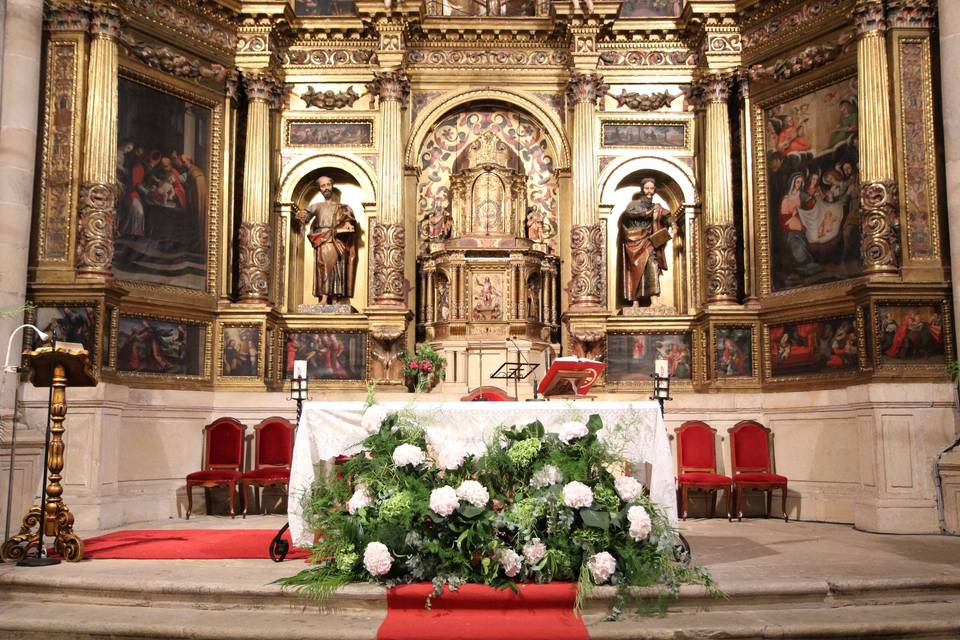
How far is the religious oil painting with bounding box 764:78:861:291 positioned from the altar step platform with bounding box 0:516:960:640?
210 inches

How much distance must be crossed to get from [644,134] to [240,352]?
6872mm

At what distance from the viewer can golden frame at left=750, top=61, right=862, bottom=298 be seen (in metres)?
11.8

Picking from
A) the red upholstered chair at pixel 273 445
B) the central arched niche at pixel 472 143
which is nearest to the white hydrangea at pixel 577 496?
the red upholstered chair at pixel 273 445

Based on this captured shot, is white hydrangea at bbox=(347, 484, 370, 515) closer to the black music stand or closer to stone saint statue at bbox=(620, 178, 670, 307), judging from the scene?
the black music stand

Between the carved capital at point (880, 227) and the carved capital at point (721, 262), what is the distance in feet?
7.08

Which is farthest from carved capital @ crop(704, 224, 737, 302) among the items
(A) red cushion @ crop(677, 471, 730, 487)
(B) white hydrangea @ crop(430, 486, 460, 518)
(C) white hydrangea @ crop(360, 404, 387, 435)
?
(B) white hydrangea @ crop(430, 486, 460, 518)

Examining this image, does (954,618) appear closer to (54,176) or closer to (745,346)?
(745,346)

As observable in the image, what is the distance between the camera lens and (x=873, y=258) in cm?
1030

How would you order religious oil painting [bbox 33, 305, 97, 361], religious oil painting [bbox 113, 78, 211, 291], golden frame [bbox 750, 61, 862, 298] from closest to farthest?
religious oil painting [bbox 33, 305, 97, 361], religious oil painting [bbox 113, 78, 211, 291], golden frame [bbox 750, 61, 862, 298]

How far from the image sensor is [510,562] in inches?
212

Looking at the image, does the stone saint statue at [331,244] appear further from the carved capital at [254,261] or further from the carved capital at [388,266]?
the carved capital at [254,261]

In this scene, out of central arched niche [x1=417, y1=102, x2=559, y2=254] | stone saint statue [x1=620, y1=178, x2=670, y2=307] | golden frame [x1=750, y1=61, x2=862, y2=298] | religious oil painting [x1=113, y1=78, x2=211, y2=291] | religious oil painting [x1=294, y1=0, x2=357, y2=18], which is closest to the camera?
religious oil painting [x1=113, y1=78, x2=211, y2=291]

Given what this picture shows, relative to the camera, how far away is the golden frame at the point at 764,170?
1180 cm

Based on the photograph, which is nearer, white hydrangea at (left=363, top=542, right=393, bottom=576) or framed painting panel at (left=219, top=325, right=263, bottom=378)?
white hydrangea at (left=363, top=542, right=393, bottom=576)
